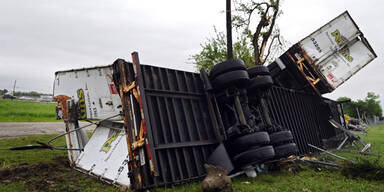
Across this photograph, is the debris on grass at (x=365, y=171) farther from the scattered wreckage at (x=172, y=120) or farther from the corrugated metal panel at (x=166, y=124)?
the corrugated metal panel at (x=166, y=124)

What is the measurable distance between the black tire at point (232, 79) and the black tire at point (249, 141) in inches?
42.5

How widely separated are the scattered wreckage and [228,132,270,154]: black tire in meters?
0.02

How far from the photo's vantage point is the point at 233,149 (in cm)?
480

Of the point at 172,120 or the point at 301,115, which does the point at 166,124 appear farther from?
the point at 301,115

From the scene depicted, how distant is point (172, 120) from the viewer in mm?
4625

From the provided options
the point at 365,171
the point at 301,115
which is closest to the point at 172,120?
the point at 365,171

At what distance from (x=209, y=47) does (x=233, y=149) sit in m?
15.9

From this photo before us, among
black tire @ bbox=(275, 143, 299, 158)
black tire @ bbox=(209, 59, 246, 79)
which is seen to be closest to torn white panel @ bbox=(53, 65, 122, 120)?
black tire @ bbox=(209, 59, 246, 79)

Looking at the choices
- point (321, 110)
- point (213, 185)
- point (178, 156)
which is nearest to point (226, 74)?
point (178, 156)

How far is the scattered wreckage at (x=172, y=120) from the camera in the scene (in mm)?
4203

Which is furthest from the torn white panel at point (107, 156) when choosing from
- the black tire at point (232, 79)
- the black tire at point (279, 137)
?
the black tire at point (279, 137)

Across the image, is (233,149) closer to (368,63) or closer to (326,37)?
(326,37)

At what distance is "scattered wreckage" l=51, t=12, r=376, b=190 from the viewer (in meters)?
4.20

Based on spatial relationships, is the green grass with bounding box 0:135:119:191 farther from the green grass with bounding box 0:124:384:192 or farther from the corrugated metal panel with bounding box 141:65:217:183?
the corrugated metal panel with bounding box 141:65:217:183
